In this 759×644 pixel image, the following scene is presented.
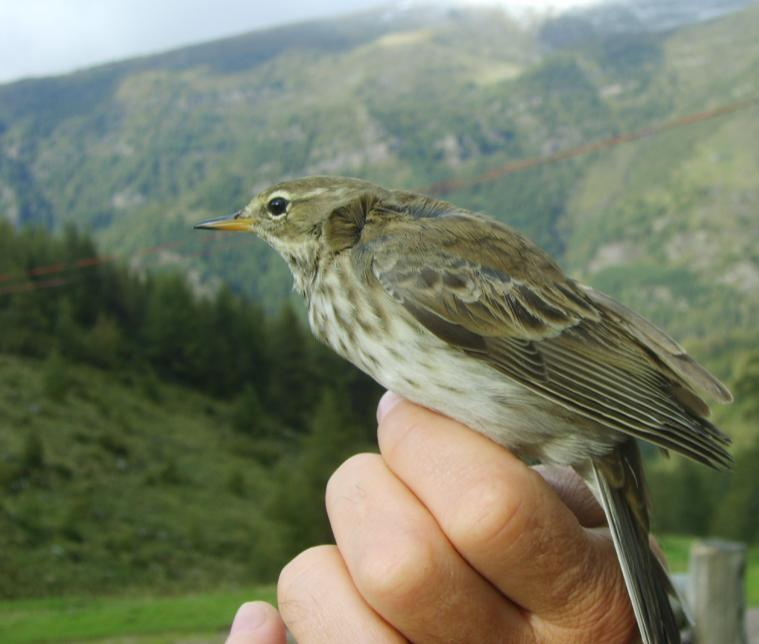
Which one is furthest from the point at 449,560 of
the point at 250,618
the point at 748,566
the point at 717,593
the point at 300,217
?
the point at 748,566

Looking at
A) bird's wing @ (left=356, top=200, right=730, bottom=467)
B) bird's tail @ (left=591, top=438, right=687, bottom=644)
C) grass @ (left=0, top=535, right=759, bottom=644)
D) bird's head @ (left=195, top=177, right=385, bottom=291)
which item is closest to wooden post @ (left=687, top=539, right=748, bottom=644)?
bird's tail @ (left=591, top=438, right=687, bottom=644)

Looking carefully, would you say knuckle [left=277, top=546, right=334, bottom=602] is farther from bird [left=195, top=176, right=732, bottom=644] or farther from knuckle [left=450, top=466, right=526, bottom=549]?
bird [left=195, top=176, right=732, bottom=644]

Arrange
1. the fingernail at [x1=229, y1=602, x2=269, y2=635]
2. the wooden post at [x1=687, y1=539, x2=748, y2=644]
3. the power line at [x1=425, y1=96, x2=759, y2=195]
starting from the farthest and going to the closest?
Result: the power line at [x1=425, y1=96, x2=759, y2=195] < the wooden post at [x1=687, y1=539, x2=748, y2=644] < the fingernail at [x1=229, y1=602, x2=269, y2=635]

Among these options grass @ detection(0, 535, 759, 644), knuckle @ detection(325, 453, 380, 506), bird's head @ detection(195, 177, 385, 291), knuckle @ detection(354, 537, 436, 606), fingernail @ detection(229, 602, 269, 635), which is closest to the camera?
knuckle @ detection(354, 537, 436, 606)

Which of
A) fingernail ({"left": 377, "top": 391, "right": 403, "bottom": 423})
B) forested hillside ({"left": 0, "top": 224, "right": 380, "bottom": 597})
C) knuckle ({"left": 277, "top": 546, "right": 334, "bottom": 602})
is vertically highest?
fingernail ({"left": 377, "top": 391, "right": 403, "bottom": 423})

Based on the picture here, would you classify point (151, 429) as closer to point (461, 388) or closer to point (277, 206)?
point (277, 206)

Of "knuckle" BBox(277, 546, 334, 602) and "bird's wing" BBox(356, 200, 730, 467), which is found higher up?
"bird's wing" BBox(356, 200, 730, 467)

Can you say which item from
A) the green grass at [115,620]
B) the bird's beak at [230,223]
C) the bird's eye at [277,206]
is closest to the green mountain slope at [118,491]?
the green grass at [115,620]
